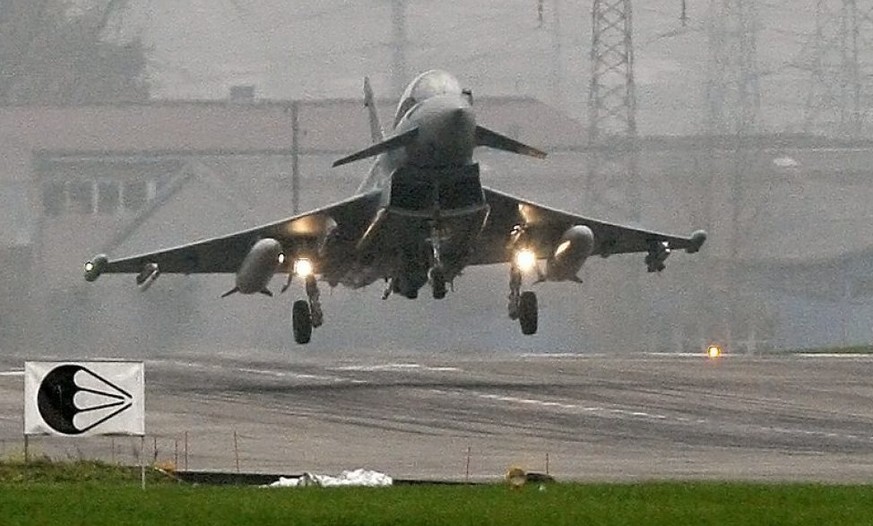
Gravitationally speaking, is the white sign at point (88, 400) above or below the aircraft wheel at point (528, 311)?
below

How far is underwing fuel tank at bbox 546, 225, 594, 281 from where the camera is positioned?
110ft

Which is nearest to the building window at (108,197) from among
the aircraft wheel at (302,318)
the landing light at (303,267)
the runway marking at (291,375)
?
the runway marking at (291,375)

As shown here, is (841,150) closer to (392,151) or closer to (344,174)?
(344,174)

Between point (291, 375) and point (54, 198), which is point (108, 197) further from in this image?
point (291, 375)

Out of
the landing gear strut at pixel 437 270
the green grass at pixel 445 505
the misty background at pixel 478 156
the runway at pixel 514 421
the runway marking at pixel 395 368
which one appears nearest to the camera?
the green grass at pixel 445 505

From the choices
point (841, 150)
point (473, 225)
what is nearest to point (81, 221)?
point (841, 150)

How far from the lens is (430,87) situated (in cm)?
3080

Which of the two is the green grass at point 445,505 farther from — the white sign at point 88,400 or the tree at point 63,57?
the tree at point 63,57

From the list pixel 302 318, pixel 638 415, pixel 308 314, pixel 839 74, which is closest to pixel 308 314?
pixel 308 314

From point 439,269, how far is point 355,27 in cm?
6821

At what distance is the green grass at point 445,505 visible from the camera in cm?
1434

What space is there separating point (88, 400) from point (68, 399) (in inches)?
7.1

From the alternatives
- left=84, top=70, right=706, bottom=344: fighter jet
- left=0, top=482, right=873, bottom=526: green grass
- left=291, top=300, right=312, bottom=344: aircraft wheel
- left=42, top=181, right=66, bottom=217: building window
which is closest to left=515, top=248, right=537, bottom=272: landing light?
left=84, top=70, right=706, bottom=344: fighter jet

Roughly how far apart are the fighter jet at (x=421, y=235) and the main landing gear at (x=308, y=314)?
0.06 ft
